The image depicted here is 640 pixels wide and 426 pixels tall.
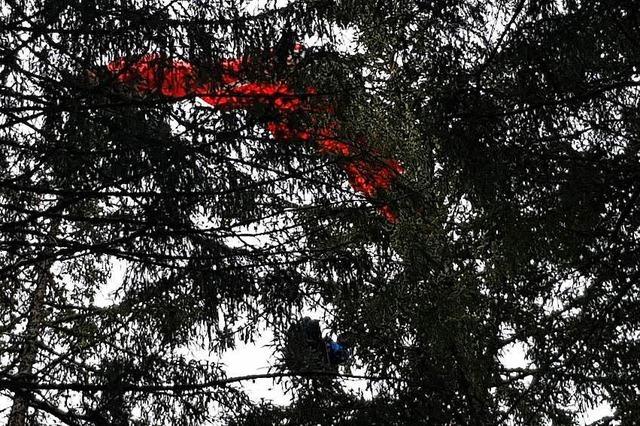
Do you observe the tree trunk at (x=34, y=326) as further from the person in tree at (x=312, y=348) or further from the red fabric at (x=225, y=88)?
the red fabric at (x=225, y=88)

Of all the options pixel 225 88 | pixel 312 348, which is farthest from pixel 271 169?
pixel 312 348

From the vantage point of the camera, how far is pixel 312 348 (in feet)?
20.6

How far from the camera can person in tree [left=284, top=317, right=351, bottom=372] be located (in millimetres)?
5160

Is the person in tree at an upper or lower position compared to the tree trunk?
lower

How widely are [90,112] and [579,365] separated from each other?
3.85 meters

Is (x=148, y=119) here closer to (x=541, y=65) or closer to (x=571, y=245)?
(x=541, y=65)

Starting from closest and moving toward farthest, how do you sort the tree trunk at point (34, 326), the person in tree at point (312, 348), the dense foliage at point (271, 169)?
1. the dense foliage at point (271, 169)
2. the person in tree at point (312, 348)
3. the tree trunk at point (34, 326)

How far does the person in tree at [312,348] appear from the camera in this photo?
16.9ft

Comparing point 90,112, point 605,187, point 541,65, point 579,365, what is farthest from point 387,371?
point 90,112

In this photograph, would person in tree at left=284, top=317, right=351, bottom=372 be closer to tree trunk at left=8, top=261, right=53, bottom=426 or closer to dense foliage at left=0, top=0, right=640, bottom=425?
dense foliage at left=0, top=0, right=640, bottom=425

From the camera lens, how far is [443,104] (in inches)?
173

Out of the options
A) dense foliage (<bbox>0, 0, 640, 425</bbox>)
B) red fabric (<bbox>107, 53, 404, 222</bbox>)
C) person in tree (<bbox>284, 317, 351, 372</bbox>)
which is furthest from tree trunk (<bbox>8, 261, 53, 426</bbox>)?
red fabric (<bbox>107, 53, 404, 222</bbox>)

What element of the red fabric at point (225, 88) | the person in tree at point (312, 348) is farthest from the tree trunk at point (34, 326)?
the red fabric at point (225, 88)

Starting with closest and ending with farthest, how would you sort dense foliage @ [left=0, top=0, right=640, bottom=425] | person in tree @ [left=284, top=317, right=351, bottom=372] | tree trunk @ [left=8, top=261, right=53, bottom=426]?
dense foliage @ [left=0, top=0, right=640, bottom=425] < person in tree @ [left=284, top=317, right=351, bottom=372] < tree trunk @ [left=8, top=261, right=53, bottom=426]
